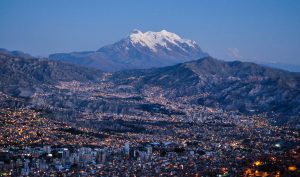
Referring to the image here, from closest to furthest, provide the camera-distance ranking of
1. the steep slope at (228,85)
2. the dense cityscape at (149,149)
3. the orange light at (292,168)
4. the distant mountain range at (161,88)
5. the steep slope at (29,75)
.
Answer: the orange light at (292,168) < the dense cityscape at (149,149) < the distant mountain range at (161,88) < the steep slope at (228,85) < the steep slope at (29,75)

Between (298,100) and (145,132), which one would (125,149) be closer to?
(145,132)

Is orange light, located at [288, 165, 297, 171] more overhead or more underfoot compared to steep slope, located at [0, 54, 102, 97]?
more underfoot

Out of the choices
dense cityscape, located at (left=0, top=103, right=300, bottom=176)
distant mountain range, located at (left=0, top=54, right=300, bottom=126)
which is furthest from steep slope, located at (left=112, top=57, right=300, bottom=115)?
dense cityscape, located at (left=0, top=103, right=300, bottom=176)

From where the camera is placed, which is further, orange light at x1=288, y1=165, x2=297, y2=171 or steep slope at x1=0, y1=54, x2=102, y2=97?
steep slope at x1=0, y1=54, x2=102, y2=97

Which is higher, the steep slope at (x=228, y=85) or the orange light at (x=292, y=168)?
the steep slope at (x=228, y=85)

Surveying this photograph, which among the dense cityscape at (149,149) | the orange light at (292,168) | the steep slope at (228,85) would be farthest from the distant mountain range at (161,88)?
the orange light at (292,168)

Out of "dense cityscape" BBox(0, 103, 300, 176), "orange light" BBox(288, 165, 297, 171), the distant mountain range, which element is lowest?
"dense cityscape" BBox(0, 103, 300, 176)

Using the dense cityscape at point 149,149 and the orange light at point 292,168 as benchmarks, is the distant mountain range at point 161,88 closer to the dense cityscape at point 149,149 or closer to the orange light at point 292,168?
the dense cityscape at point 149,149

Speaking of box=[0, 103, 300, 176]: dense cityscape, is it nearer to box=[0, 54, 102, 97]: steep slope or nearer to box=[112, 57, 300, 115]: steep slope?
box=[112, 57, 300, 115]: steep slope

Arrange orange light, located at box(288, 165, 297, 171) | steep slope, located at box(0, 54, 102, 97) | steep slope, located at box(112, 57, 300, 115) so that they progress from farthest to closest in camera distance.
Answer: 1. steep slope, located at box(0, 54, 102, 97)
2. steep slope, located at box(112, 57, 300, 115)
3. orange light, located at box(288, 165, 297, 171)

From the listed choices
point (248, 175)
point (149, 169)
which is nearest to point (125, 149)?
point (149, 169)

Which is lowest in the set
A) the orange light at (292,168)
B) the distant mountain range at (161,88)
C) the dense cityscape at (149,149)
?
the dense cityscape at (149,149)
